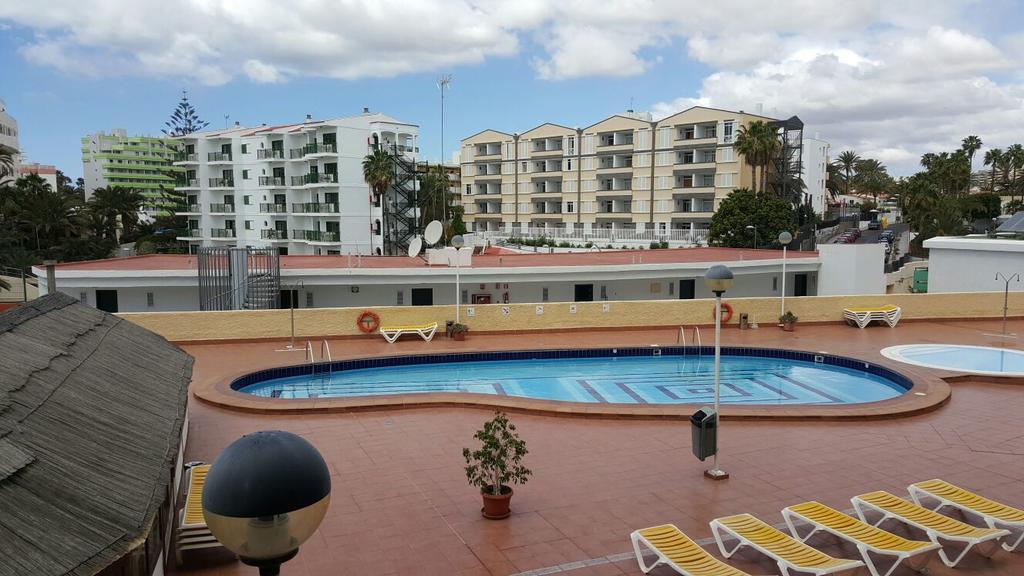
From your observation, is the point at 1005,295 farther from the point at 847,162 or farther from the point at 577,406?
the point at 847,162

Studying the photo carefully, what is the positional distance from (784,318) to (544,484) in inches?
616

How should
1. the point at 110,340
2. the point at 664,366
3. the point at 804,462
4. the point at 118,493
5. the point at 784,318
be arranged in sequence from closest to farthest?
the point at 118,493
the point at 110,340
the point at 804,462
the point at 664,366
the point at 784,318

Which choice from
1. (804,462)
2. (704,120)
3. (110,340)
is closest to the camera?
(110,340)

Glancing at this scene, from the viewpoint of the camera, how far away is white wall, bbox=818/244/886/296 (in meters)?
30.0

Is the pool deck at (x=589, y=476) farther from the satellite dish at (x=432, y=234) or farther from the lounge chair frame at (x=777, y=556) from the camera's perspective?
the satellite dish at (x=432, y=234)

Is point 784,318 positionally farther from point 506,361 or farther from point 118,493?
point 118,493

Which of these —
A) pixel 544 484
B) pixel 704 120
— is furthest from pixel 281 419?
pixel 704 120

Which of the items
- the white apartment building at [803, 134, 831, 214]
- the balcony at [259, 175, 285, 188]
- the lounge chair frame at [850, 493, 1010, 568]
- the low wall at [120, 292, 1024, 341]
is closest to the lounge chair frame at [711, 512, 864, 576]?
the lounge chair frame at [850, 493, 1010, 568]

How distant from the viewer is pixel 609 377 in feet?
61.5

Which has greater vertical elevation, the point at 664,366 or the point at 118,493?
the point at 118,493

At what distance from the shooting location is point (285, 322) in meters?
20.9

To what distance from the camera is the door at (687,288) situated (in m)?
28.7

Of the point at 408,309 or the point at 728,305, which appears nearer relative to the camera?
the point at 408,309

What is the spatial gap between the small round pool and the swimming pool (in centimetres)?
191
